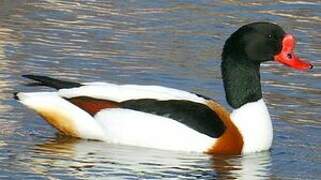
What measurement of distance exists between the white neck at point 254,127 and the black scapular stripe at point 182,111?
41cm

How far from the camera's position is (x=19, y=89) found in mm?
13727

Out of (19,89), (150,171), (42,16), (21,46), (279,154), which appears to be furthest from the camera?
(42,16)

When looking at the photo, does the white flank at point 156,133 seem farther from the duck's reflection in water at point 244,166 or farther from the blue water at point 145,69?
the duck's reflection in water at point 244,166

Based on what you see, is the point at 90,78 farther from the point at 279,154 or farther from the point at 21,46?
the point at 279,154

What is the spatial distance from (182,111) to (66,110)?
990mm

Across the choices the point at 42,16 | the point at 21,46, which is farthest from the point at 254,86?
the point at 42,16

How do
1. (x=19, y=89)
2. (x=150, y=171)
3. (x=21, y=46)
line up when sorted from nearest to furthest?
Answer: (x=150, y=171) < (x=19, y=89) < (x=21, y=46)

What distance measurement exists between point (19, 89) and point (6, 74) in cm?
61

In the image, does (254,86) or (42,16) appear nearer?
(254,86)

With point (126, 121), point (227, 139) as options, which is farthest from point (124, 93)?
point (227, 139)

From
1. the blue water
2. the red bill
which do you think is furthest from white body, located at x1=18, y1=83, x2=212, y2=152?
the red bill

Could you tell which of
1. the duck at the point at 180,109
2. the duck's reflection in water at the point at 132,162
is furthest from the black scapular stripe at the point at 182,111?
the duck's reflection in water at the point at 132,162

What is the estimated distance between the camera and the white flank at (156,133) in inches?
478

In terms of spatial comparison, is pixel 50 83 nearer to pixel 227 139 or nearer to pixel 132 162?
pixel 132 162
